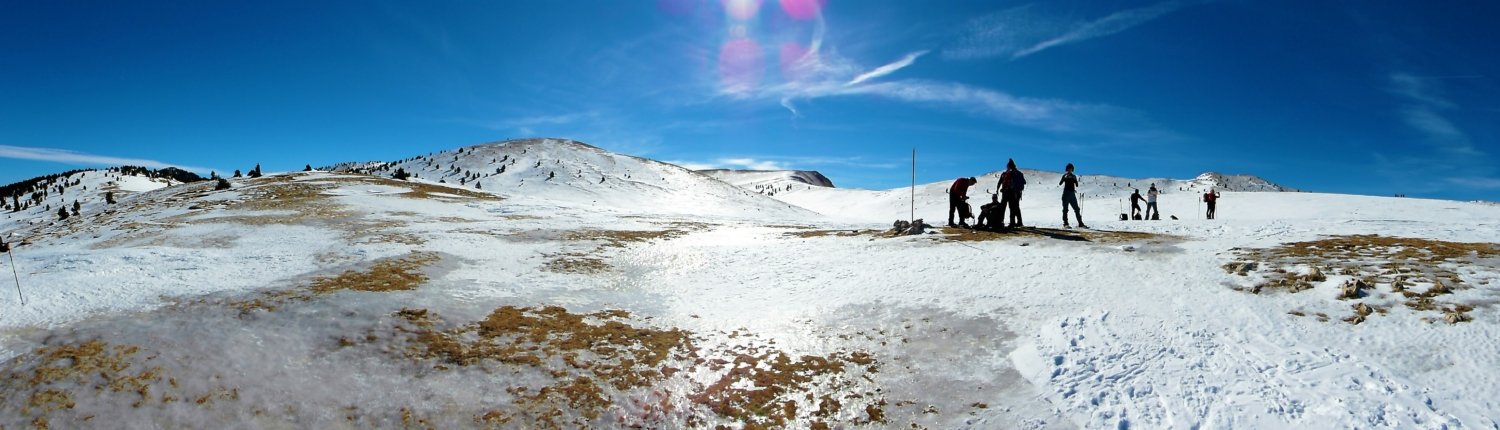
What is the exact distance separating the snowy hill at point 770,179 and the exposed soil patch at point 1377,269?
8329 centimetres

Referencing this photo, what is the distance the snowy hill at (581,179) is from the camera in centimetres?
4753

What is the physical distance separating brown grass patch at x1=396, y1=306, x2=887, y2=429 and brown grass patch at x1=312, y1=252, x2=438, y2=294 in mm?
2243

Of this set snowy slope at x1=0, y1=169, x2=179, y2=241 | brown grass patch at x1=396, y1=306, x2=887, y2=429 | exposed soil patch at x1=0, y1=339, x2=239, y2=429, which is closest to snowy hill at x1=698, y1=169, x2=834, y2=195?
snowy slope at x1=0, y1=169, x2=179, y2=241

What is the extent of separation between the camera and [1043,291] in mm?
11062

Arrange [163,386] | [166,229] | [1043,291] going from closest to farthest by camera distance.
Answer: [163,386], [1043,291], [166,229]

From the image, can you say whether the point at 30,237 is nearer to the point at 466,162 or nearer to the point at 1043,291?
the point at 1043,291

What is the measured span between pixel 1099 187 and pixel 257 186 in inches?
2863

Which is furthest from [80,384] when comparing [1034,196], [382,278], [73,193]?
[1034,196]

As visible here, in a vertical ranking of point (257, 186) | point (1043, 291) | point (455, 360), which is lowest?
point (455, 360)

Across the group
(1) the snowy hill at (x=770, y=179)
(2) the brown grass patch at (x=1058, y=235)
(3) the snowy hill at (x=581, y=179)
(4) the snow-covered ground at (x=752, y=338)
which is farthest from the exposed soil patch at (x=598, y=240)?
(1) the snowy hill at (x=770, y=179)

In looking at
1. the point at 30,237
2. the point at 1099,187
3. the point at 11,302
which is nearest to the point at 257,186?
the point at 30,237

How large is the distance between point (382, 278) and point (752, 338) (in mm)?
8080

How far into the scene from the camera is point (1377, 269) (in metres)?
9.95

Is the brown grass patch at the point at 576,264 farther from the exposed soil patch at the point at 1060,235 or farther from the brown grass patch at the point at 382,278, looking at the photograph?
the exposed soil patch at the point at 1060,235
